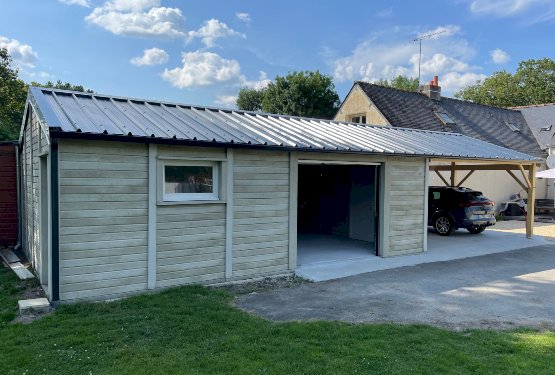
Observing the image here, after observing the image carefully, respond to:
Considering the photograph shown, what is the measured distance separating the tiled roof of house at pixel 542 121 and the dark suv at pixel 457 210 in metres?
13.2

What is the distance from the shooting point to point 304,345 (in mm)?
4492

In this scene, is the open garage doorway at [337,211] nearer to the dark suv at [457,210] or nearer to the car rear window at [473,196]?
the dark suv at [457,210]

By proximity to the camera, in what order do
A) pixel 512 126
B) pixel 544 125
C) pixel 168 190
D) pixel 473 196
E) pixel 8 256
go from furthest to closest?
1. pixel 544 125
2. pixel 512 126
3. pixel 473 196
4. pixel 8 256
5. pixel 168 190

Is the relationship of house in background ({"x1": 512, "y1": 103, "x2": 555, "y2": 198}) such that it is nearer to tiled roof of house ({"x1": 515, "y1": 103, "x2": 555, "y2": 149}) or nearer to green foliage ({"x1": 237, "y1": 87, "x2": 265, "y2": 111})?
tiled roof of house ({"x1": 515, "y1": 103, "x2": 555, "y2": 149})

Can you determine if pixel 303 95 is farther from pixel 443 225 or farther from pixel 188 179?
pixel 188 179

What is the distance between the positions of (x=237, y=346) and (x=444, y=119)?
19841mm

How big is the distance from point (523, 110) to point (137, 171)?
28346 millimetres

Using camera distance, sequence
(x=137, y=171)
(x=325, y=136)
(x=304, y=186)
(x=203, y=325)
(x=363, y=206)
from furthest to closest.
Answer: (x=304, y=186), (x=363, y=206), (x=325, y=136), (x=137, y=171), (x=203, y=325)

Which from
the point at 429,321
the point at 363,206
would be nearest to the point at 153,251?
the point at 429,321

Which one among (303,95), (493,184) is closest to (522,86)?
(303,95)

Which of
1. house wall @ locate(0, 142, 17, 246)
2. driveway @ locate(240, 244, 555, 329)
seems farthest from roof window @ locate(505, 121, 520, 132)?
house wall @ locate(0, 142, 17, 246)

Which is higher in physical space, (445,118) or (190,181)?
(445,118)

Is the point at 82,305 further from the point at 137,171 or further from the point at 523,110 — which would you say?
the point at 523,110

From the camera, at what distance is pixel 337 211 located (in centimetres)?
1330
